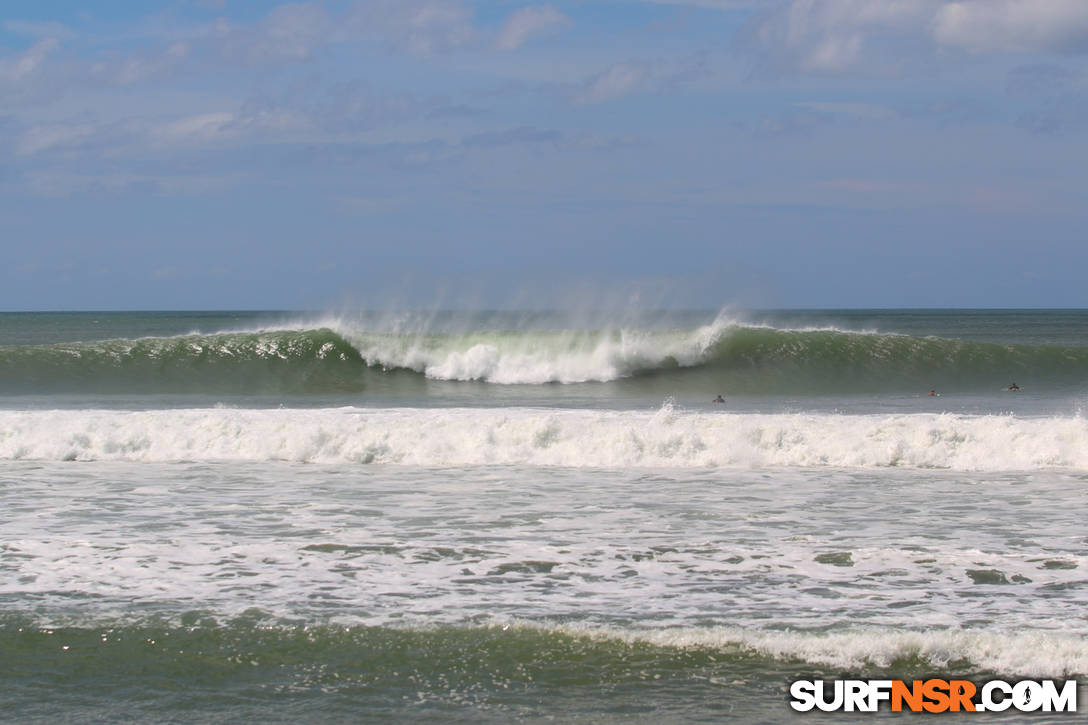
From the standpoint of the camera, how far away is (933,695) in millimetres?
5215

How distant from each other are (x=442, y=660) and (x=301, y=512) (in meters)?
4.47

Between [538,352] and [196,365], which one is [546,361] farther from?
[196,365]

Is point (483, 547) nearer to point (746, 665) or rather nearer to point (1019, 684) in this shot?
point (746, 665)

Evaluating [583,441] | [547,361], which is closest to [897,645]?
[583,441]

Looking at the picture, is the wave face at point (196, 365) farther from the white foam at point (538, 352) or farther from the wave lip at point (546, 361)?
the white foam at point (538, 352)

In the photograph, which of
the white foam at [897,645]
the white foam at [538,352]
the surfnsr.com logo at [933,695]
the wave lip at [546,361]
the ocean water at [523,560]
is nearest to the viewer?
the surfnsr.com logo at [933,695]

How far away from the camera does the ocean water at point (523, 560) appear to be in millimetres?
5383

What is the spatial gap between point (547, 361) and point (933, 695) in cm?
2179

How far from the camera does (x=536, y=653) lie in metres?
5.75

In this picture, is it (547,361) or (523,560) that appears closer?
(523,560)

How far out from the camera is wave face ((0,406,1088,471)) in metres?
13.2

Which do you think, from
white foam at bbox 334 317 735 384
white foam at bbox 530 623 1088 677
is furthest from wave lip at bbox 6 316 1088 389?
white foam at bbox 530 623 1088 677

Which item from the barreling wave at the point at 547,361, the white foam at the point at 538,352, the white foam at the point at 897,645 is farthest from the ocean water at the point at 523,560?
the white foam at the point at 538,352

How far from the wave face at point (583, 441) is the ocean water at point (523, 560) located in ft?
0.14
